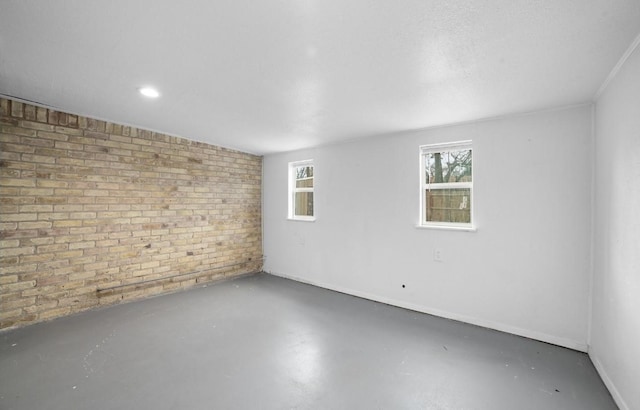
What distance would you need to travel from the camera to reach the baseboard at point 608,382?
1819 millimetres

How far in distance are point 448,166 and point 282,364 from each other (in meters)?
2.78

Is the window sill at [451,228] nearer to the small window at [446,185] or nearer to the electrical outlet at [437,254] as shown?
the small window at [446,185]

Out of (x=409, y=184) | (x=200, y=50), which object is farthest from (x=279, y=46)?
(x=409, y=184)

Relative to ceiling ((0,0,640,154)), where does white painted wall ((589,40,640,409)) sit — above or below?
below

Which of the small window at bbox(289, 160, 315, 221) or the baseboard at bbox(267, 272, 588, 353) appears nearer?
the baseboard at bbox(267, 272, 588, 353)

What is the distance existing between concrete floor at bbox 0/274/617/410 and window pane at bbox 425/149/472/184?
1657 mm

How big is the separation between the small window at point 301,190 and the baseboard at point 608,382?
11.7ft

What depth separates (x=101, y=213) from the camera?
3488 millimetres

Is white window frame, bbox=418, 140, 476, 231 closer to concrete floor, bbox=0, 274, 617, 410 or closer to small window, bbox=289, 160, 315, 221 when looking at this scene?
concrete floor, bbox=0, 274, 617, 410

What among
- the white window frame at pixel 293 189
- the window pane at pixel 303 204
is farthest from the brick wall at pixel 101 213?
the window pane at pixel 303 204

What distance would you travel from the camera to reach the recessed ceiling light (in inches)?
98.2

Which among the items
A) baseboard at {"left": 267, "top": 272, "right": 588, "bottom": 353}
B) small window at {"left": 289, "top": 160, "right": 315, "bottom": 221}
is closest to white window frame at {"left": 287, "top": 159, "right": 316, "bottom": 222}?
small window at {"left": 289, "top": 160, "right": 315, "bottom": 221}

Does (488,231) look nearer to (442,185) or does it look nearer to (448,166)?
(442,185)

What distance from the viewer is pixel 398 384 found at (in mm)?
2086
